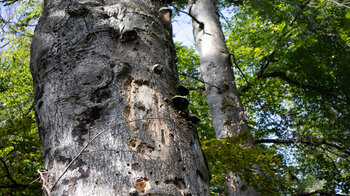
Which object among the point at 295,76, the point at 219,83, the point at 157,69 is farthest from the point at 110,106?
the point at 295,76

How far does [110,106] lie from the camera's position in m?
1.30

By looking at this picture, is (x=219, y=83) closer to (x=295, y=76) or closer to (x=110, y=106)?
(x=110, y=106)

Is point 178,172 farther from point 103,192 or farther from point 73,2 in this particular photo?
point 73,2

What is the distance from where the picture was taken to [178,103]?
1.45m

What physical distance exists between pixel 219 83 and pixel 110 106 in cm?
347

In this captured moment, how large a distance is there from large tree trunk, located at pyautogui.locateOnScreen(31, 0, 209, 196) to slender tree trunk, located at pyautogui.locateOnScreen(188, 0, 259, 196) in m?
2.49

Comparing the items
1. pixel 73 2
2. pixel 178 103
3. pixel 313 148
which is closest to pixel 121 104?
pixel 178 103

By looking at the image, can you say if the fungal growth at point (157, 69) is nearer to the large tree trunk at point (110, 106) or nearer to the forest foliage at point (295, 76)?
the large tree trunk at point (110, 106)

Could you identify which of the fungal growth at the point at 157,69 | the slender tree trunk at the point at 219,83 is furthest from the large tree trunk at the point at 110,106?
the slender tree trunk at the point at 219,83

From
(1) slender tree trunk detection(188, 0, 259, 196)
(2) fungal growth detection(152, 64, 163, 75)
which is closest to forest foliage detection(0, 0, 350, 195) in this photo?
(1) slender tree trunk detection(188, 0, 259, 196)

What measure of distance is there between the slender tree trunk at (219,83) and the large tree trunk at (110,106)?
2.49 m

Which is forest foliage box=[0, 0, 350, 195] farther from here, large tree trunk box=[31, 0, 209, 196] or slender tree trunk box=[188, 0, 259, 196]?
large tree trunk box=[31, 0, 209, 196]

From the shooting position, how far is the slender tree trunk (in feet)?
13.8

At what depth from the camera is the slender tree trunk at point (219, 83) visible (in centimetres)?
421
